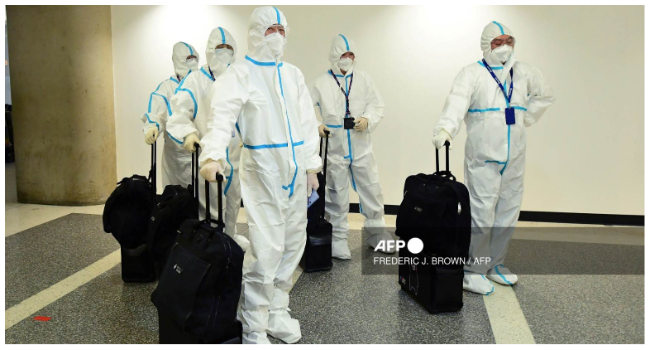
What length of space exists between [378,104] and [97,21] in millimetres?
3175

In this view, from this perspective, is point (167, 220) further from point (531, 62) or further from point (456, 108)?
point (531, 62)

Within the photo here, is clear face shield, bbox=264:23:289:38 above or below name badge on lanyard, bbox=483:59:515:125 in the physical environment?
above

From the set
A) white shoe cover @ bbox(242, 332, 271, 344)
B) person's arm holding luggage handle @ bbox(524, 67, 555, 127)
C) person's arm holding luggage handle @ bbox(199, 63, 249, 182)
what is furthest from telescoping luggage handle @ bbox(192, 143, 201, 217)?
person's arm holding luggage handle @ bbox(524, 67, 555, 127)

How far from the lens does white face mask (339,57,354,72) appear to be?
353 cm

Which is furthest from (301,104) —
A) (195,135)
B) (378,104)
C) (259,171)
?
(378,104)

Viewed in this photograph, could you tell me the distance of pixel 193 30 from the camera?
5180mm

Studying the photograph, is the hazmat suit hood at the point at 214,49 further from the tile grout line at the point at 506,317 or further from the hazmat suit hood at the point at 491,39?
the tile grout line at the point at 506,317

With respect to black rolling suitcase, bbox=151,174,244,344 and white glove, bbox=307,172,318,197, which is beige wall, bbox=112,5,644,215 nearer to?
white glove, bbox=307,172,318,197

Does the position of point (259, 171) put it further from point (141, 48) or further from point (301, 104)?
point (141, 48)

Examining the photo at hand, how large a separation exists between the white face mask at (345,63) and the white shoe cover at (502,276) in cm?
160

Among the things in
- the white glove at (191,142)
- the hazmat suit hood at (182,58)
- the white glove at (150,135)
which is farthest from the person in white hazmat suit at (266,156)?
the hazmat suit hood at (182,58)

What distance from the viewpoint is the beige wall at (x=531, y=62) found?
4.42 meters

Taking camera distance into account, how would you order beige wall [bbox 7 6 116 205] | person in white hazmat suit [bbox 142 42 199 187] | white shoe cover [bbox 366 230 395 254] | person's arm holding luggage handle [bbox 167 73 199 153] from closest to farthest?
person's arm holding luggage handle [bbox 167 73 199 153]
person in white hazmat suit [bbox 142 42 199 187]
white shoe cover [bbox 366 230 395 254]
beige wall [bbox 7 6 116 205]

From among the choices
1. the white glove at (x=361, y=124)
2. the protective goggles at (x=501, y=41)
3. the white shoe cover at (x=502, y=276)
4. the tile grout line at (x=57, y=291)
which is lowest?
the tile grout line at (x=57, y=291)
